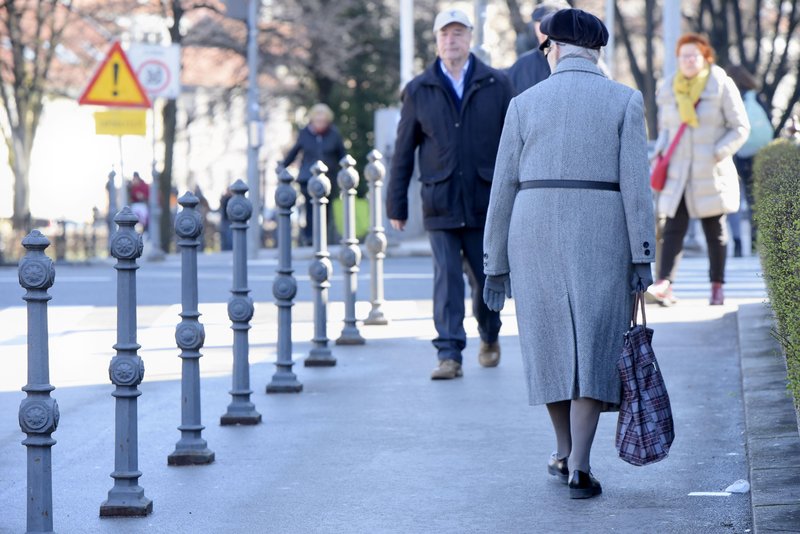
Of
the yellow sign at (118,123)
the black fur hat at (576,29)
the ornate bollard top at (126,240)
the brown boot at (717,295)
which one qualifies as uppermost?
the yellow sign at (118,123)

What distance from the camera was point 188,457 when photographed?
24.1 feet

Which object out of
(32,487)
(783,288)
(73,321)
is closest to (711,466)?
(783,288)

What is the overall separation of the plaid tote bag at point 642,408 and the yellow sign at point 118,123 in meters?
14.0

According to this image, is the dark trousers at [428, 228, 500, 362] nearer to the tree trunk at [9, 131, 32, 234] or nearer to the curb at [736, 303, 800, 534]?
the curb at [736, 303, 800, 534]

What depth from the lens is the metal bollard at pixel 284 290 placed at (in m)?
9.30

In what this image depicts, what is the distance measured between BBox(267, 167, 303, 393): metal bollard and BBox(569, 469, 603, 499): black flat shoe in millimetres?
3168

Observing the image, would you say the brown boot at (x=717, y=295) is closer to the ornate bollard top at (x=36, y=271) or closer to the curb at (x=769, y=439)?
the curb at (x=769, y=439)

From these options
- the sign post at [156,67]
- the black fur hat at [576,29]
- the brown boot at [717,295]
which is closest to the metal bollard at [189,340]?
the black fur hat at [576,29]

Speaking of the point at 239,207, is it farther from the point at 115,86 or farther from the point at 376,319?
the point at 115,86

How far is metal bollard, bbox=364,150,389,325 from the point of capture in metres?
12.4

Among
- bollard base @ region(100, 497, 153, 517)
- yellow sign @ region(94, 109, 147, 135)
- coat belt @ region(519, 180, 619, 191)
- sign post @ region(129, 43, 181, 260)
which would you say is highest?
sign post @ region(129, 43, 181, 260)

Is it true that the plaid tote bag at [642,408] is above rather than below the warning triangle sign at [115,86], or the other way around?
below

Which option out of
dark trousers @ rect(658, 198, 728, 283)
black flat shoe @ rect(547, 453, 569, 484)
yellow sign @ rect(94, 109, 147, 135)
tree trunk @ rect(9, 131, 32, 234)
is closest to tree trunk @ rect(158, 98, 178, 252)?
tree trunk @ rect(9, 131, 32, 234)

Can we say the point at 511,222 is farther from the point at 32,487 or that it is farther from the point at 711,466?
the point at 32,487
